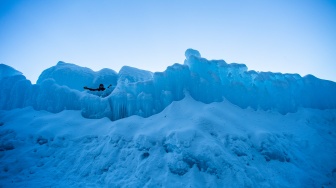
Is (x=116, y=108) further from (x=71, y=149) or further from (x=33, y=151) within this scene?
(x=33, y=151)

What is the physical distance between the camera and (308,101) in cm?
2117

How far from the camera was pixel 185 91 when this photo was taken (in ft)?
64.8

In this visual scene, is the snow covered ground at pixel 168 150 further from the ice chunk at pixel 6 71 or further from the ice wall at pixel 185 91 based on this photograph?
the ice chunk at pixel 6 71

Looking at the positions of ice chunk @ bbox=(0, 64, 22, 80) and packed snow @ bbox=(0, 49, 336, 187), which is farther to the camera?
ice chunk @ bbox=(0, 64, 22, 80)

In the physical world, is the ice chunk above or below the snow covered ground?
above

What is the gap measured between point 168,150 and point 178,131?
5.11ft

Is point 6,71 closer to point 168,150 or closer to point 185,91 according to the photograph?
point 185,91

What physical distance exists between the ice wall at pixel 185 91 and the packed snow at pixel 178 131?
10 centimetres

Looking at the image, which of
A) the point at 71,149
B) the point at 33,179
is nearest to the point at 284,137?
the point at 71,149

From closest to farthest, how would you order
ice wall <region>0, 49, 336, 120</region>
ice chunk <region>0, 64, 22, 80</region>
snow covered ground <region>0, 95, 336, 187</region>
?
snow covered ground <region>0, 95, 336, 187</region> < ice wall <region>0, 49, 336, 120</region> < ice chunk <region>0, 64, 22, 80</region>

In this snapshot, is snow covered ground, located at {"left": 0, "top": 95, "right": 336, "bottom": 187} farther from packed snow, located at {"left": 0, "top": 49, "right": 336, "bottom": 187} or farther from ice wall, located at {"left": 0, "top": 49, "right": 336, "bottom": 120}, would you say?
ice wall, located at {"left": 0, "top": 49, "right": 336, "bottom": 120}

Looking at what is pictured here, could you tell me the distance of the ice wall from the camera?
18.5 m

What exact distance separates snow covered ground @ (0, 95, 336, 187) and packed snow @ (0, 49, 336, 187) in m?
0.07

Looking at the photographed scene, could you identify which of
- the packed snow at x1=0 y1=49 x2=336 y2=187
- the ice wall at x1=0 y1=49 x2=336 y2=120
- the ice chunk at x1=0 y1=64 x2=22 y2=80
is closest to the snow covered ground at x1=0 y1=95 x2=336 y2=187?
the packed snow at x1=0 y1=49 x2=336 y2=187
